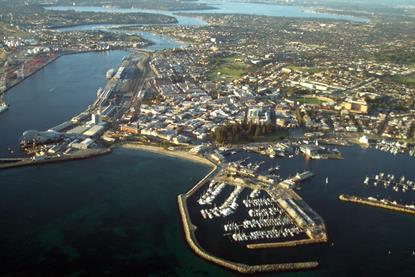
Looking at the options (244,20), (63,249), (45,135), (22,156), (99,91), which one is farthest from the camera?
(244,20)

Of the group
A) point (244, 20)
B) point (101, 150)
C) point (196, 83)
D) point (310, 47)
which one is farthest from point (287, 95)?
point (244, 20)

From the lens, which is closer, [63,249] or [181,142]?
[63,249]

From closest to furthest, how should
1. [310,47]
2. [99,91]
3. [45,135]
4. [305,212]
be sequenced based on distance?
[305,212], [45,135], [99,91], [310,47]

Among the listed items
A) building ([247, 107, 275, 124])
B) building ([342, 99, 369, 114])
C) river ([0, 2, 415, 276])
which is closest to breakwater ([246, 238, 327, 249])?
river ([0, 2, 415, 276])

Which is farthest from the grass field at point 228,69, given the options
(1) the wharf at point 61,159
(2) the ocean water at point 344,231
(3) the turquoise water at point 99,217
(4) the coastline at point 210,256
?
(4) the coastline at point 210,256

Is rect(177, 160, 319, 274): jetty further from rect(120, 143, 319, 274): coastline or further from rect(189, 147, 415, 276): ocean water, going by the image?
rect(189, 147, 415, 276): ocean water

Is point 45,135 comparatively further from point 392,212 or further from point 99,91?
point 392,212

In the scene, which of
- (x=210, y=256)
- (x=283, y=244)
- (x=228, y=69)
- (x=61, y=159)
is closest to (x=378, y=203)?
(x=283, y=244)

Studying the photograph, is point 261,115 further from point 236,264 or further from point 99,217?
point 236,264
